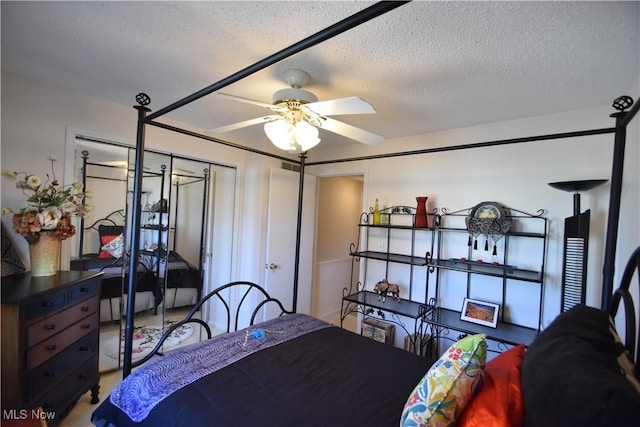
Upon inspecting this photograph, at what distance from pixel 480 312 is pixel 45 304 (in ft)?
10.7

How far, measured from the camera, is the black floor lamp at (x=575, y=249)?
2074 millimetres

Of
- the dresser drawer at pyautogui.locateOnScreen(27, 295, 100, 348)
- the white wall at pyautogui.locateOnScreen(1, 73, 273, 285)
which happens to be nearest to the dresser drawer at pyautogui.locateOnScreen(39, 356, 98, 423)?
the dresser drawer at pyautogui.locateOnScreen(27, 295, 100, 348)

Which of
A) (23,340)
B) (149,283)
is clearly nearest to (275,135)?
(23,340)

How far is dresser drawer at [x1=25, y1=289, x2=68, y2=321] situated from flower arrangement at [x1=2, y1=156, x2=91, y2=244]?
44 centimetres

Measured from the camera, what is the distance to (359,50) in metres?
1.68

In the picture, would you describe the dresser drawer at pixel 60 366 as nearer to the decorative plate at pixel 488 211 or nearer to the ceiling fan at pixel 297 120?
the ceiling fan at pixel 297 120

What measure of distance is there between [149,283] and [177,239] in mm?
554

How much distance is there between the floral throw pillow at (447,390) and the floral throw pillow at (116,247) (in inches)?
115

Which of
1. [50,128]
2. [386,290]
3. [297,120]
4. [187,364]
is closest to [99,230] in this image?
[50,128]

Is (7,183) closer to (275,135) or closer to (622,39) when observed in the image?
(275,135)

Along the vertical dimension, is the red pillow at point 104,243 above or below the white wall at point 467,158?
→ below

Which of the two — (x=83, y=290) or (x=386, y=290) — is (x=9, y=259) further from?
(x=386, y=290)

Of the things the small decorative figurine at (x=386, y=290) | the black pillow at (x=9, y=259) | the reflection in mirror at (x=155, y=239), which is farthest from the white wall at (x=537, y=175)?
the black pillow at (x=9, y=259)

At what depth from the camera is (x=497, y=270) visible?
104 inches
